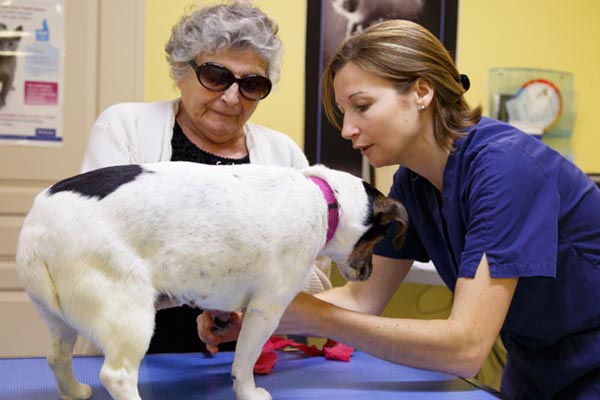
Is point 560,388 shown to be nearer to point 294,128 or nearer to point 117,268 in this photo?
→ point 117,268

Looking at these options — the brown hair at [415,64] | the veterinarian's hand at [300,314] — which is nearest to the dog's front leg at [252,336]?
the veterinarian's hand at [300,314]

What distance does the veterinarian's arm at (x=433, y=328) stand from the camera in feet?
3.74

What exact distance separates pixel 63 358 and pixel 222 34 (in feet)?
2.83

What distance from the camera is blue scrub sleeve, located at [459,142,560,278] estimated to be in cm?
112

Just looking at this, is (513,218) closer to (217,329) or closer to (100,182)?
(217,329)

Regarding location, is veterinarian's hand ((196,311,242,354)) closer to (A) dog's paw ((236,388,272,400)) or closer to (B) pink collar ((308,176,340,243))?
(A) dog's paw ((236,388,272,400))

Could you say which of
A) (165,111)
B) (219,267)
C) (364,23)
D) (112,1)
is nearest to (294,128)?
(364,23)

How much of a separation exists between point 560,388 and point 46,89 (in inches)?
85.4

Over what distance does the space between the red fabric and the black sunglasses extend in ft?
2.02

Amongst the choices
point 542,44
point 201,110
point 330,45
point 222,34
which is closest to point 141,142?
point 201,110

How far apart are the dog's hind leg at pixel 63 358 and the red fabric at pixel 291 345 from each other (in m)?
0.37

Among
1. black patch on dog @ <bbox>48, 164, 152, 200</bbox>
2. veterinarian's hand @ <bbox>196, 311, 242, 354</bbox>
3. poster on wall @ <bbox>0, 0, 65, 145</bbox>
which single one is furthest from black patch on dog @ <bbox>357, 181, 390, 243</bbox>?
poster on wall @ <bbox>0, 0, 65, 145</bbox>

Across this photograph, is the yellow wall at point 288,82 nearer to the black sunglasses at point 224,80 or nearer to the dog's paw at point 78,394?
the black sunglasses at point 224,80

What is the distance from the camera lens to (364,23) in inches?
112
